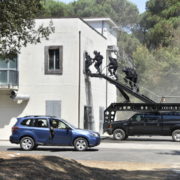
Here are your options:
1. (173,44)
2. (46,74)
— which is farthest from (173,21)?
(46,74)

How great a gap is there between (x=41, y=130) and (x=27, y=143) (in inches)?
34.8

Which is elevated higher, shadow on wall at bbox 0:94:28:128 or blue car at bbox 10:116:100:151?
shadow on wall at bbox 0:94:28:128

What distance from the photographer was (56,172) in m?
10.3

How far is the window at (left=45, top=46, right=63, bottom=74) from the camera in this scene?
3158cm

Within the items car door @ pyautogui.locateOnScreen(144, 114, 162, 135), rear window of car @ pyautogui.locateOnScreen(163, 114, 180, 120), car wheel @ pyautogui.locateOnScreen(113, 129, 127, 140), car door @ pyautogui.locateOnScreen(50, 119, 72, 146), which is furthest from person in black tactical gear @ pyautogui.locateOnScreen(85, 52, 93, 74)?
car door @ pyautogui.locateOnScreen(50, 119, 72, 146)

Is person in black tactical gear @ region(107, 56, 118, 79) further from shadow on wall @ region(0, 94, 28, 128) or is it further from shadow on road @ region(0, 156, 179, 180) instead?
shadow on road @ region(0, 156, 179, 180)

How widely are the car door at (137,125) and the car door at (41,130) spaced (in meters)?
8.72

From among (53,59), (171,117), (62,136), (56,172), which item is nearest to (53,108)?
(53,59)

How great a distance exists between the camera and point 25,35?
44.9 ft

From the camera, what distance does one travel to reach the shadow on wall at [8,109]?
31984 mm

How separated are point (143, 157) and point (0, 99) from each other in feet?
53.0

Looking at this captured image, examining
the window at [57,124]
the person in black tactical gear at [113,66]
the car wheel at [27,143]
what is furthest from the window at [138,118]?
the car wheel at [27,143]

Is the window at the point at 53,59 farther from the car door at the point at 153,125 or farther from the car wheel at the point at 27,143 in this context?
the car wheel at the point at 27,143

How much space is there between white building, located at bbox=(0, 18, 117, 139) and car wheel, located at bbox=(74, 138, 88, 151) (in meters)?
10.3
